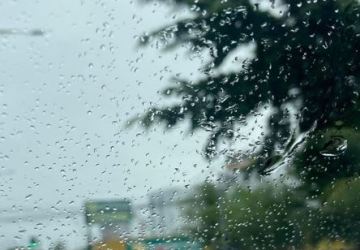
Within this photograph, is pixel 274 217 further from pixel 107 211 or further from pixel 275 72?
pixel 107 211

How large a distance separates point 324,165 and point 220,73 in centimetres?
90

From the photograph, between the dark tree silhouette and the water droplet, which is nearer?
the dark tree silhouette

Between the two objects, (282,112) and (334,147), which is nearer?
(282,112)

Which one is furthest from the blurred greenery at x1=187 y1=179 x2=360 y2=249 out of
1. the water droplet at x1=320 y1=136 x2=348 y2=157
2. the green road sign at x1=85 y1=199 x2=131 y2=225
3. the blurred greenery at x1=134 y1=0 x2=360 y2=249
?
the green road sign at x1=85 y1=199 x2=131 y2=225

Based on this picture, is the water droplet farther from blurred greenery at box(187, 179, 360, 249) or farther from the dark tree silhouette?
blurred greenery at box(187, 179, 360, 249)

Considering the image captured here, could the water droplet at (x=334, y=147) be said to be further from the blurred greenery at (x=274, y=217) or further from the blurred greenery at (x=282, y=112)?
the blurred greenery at (x=274, y=217)

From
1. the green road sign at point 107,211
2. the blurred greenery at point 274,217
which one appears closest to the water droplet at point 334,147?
the blurred greenery at point 274,217

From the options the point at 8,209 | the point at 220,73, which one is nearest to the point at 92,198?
the point at 8,209

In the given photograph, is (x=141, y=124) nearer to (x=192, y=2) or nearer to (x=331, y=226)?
(x=192, y=2)

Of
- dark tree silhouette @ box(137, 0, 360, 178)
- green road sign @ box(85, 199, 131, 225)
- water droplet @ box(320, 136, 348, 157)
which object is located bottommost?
green road sign @ box(85, 199, 131, 225)

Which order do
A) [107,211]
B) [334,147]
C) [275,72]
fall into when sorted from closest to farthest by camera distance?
[107,211] → [275,72] → [334,147]

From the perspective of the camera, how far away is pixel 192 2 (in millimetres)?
5277

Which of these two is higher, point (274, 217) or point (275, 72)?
point (275, 72)

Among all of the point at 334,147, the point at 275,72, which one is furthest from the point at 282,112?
the point at 334,147
